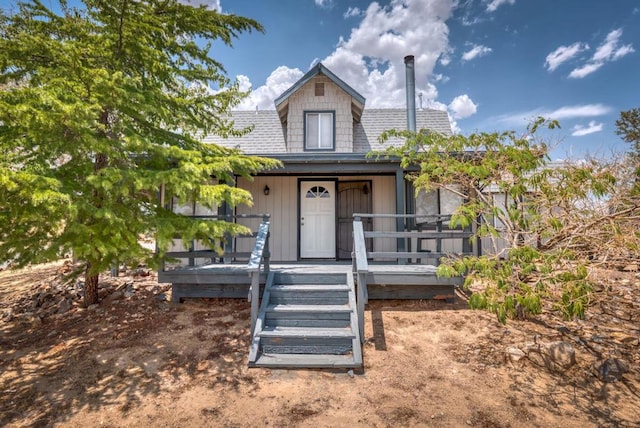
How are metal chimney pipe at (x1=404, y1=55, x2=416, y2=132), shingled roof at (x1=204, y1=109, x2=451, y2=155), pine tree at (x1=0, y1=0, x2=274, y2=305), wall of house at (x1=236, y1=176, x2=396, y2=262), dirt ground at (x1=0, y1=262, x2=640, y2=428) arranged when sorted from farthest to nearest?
1. shingled roof at (x1=204, y1=109, x2=451, y2=155)
2. metal chimney pipe at (x1=404, y1=55, x2=416, y2=132)
3. wall of house at (x1=236, y1=176, x2=396, y2=262)
4. pine tree at (x1=0, y1=0, x2=274, y2=305)
5. dirt ground at (x1=0, y1=262, x2=640, y2=428)

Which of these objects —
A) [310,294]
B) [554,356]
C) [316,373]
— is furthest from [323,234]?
[554,356]

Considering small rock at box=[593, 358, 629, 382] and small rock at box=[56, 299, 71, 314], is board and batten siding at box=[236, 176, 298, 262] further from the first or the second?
small rock at box=[593, 358, 629, 382]

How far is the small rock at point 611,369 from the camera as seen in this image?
3367mm

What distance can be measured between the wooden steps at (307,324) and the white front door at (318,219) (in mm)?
3158

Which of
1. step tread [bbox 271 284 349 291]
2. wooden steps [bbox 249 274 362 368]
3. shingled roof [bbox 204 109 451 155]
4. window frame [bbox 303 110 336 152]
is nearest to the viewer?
wooden steps [bbox 249 274 362 368]

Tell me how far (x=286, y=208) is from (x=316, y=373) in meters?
5.23

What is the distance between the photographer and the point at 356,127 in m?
9.71

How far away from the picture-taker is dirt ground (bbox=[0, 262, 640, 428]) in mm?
2822

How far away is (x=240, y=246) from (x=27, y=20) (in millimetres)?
5567

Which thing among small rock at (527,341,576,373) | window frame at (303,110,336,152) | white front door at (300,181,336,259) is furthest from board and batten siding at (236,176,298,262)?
small rock at (527,341,576,373)

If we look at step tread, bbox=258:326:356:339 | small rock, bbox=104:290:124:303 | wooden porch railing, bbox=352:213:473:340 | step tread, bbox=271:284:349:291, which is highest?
wooden porch railing, bbox=352:213:473:340

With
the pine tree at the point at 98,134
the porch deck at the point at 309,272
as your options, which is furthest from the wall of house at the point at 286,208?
the pine tree at the point at 98,134

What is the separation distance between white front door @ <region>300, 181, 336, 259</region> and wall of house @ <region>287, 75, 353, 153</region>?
1.11 meters

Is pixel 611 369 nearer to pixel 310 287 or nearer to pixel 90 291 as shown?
pixel 310 287
